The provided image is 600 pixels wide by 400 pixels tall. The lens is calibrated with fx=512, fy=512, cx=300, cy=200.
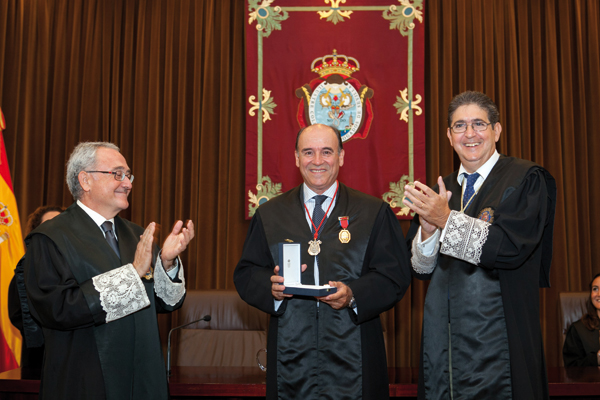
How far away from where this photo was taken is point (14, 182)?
5.51 metres

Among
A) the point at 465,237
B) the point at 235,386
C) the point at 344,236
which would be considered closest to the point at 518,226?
the point at 465,237

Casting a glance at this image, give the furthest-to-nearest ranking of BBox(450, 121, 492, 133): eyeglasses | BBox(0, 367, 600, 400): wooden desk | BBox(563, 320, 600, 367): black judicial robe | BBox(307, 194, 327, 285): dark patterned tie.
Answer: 1. BBox(563, 320, 600, 367): black judicial robe
2. BBox(0, 367, 600, 400): wooden desk
3. BBox(307, 194, 327, 285): dark patterned tie
4. BBox(450, 121, 492, 133): eyeglasses

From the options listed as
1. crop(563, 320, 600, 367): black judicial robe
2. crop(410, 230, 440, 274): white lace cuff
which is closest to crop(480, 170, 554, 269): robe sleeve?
crop(410, 230, 440, 274): white lace cuff

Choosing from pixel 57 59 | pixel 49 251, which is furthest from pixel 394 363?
pixel 57 59

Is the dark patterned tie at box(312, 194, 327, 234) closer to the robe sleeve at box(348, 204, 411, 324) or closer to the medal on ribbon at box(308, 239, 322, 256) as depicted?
the medal on ribbon at box(308, 239, 322, 256)

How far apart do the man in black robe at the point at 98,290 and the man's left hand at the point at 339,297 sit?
0.76 m

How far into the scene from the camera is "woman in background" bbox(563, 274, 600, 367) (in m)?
4.13

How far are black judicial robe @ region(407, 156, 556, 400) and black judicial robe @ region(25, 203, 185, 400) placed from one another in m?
1.31

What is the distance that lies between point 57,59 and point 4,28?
0.67 m

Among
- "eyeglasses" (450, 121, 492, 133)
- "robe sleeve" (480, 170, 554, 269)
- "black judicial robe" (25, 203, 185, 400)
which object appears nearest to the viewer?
"robe sleeve" (480, 170, 554, 269)

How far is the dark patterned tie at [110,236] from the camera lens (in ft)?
8.21

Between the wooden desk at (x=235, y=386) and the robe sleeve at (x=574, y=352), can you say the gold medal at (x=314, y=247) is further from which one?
the robe sleeve at (x=574, y=352)

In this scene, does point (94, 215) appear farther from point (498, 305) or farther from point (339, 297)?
point (498, 305)

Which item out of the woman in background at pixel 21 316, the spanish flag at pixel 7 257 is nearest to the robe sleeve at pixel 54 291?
the woman in background at pixel 21 316
